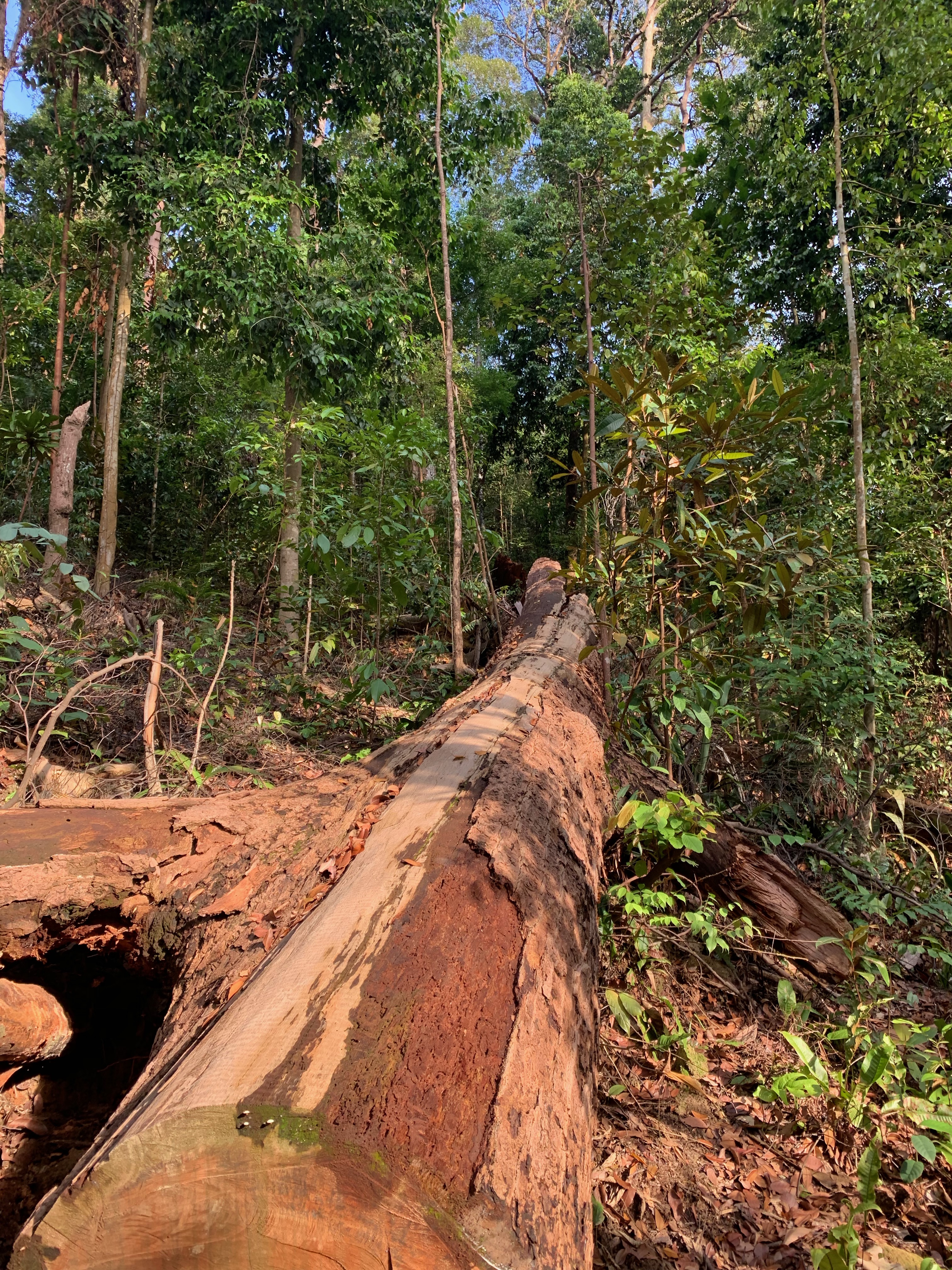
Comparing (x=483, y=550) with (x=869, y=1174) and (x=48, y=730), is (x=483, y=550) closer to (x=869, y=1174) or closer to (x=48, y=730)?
(x=48, y=730)

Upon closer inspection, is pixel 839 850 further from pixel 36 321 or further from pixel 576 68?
pixel 576 68

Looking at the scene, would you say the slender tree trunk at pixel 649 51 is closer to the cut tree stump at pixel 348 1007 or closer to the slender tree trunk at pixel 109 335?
the slender tree trunk at pixel 109 335

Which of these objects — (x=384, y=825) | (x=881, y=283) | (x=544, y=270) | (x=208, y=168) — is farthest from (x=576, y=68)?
(x=384, y=825)

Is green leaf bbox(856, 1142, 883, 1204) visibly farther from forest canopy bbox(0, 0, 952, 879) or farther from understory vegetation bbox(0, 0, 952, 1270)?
forest canopy bbox(0, 0, 952, 879)

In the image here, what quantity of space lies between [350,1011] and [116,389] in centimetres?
733

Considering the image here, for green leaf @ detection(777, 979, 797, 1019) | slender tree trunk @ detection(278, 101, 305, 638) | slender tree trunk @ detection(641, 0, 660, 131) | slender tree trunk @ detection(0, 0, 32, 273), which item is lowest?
green leaf @ detection(777, 979, 797, 1019)

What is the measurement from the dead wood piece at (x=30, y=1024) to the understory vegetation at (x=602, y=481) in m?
0.83

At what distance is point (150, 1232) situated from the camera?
901 millimetres

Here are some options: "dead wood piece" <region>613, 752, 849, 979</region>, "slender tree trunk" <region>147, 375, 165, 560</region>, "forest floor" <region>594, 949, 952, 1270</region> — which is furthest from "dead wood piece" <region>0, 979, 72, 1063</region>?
"slender tree trunk" <region>147, 375, 165, 560</region>

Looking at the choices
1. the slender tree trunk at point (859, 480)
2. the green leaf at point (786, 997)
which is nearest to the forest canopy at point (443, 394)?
the slender tree trunk at point (859, 480)

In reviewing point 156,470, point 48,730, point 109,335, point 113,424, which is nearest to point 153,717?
point 48,730

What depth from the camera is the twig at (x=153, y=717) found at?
2799 mm

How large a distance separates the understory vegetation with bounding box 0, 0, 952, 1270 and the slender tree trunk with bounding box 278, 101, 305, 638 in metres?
0.05

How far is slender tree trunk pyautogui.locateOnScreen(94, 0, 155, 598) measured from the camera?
673cm
